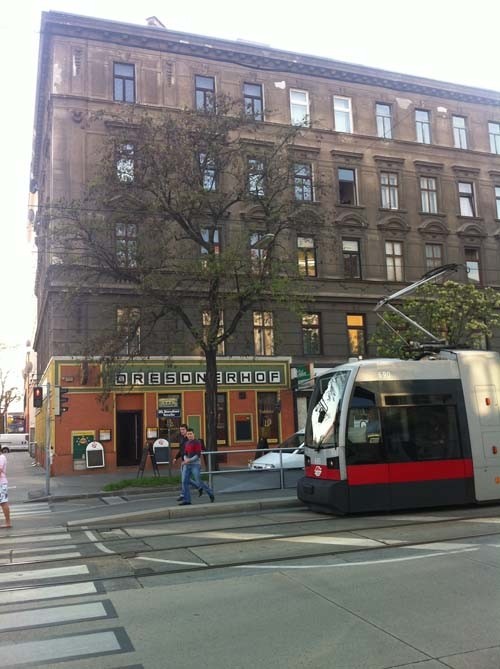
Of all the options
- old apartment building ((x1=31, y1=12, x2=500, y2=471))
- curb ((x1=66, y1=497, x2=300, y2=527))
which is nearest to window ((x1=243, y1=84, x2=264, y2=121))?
old apartment building ((x1=31, y1=12, x2=500, y2=471))

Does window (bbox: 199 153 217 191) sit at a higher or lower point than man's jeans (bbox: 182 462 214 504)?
higher

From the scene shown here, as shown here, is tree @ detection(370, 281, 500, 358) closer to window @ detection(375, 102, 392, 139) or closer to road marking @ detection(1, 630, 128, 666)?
window @ detection(375, 102, 392, 139)

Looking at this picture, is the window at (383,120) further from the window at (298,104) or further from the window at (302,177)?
the window at (302,177)

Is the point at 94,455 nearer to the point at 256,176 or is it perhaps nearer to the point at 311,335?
the point at 311,335

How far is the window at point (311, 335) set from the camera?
29234 millimetres

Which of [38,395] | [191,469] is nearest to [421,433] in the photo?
[191,469]

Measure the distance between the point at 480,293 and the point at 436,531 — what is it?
1586cm

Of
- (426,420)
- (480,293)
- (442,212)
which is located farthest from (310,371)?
(426,420)

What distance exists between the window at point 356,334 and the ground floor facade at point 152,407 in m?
3.57

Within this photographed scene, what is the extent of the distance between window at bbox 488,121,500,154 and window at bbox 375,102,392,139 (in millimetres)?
6777

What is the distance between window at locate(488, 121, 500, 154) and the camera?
35.1 meters

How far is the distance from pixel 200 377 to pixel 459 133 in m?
20.8

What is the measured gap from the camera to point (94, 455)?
80.8ft

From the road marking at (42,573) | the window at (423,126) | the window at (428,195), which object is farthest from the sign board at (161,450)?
the window at (423,126)
